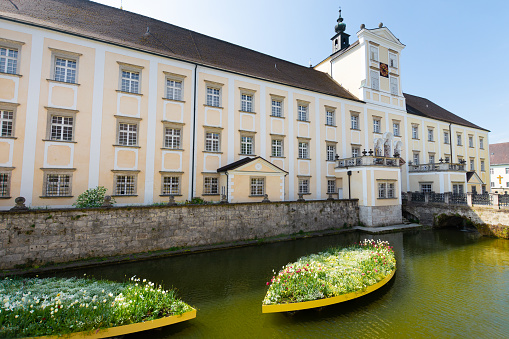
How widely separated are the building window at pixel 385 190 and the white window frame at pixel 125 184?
18.0 metres

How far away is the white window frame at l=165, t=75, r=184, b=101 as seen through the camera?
17.0 metres

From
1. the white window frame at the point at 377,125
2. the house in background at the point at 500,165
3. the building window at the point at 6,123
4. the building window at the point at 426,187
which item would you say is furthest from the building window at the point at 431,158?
the building window at the point at 6,123

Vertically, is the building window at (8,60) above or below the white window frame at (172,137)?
above

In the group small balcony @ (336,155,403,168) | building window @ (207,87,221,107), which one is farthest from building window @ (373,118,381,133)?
building window @ (207,87,221,107)

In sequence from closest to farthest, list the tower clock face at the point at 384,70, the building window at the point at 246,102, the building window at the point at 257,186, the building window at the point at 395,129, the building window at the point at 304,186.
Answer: the building window at the point at 257,186, the building window at the point at 246,102, the building window at the point at 304,186, the tower clock face at the point at 384,70, the building window at the point at 395,129

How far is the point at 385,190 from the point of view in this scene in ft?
68.3

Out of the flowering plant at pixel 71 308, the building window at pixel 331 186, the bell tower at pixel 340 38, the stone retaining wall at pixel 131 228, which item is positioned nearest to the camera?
the flowering plant at pixel 71 308

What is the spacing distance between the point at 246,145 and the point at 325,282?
44.3 ft

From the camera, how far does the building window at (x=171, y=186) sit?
16.3 m

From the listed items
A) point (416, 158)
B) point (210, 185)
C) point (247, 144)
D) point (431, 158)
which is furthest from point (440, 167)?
point (210, 185)

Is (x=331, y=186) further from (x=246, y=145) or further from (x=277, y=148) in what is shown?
(x=246, y=145)

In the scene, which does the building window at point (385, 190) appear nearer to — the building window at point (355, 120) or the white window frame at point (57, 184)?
the building window at point (355, 120)

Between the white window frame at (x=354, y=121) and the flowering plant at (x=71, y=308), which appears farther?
the white window frame at (x=354, y=121)

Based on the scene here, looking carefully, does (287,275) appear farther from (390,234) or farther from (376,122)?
(376,122)
